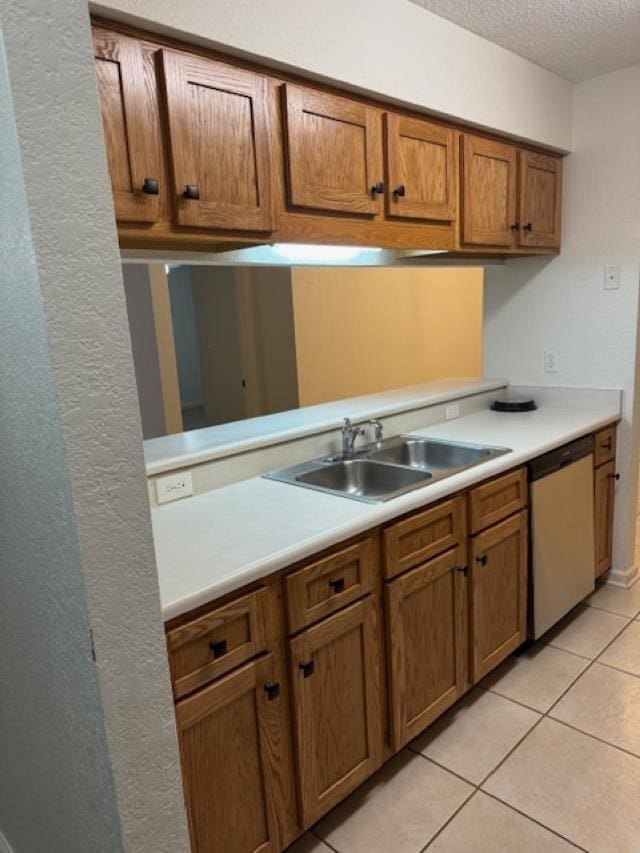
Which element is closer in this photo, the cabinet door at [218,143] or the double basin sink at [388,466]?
the cabinet door at [218,143]

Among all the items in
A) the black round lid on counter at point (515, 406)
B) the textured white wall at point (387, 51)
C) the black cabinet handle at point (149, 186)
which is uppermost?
the textured white wall at point (387, 51)

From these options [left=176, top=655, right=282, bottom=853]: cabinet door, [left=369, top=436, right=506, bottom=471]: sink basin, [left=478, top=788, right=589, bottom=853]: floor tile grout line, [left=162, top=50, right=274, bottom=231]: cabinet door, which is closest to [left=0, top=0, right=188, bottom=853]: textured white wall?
[left=176, top=655, right=282, bottom=853]: cabinet door

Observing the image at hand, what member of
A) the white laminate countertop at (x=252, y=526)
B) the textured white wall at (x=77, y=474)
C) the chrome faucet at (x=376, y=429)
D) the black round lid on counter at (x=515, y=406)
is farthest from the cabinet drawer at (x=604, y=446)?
the textured white wall at (x=77, y=474)

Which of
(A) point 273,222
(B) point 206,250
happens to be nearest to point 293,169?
(A) point 273,222

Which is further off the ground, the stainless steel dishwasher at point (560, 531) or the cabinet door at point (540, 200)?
the cabinet door at point (540, 200)

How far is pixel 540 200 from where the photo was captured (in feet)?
9.00

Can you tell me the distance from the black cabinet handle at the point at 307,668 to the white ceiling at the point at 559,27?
211 centimetres

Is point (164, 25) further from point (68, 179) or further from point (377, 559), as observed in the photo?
point (377, 559)

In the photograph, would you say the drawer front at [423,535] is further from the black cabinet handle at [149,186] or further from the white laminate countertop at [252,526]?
the black cabinet handle at [149,186]

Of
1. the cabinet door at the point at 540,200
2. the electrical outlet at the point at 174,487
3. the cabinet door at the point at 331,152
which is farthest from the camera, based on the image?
the cabinet door at the point at 540,200

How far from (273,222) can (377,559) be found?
1017mm

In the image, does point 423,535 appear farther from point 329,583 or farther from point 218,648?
point 218,648

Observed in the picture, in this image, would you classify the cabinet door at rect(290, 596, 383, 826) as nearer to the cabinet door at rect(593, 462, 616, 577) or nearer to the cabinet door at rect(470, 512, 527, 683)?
the cabinet door at rect(470, 512, 527, 683)

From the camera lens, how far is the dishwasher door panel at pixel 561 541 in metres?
2.38
